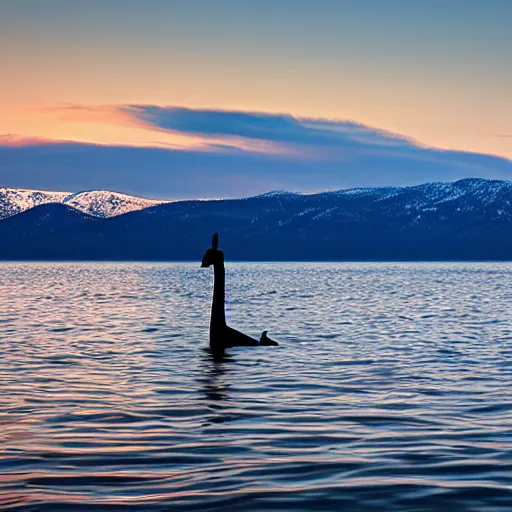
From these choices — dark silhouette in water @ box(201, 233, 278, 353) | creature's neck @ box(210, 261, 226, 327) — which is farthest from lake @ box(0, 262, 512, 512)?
creature's neck @ box(210, 261, 226, 327)

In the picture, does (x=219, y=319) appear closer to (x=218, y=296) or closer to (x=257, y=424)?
(x=218, y=296)

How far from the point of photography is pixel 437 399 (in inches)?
813

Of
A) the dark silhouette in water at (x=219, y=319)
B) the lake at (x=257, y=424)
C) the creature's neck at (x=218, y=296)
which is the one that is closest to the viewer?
the lake at (x=257, y=424)

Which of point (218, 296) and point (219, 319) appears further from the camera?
point (219, 319)

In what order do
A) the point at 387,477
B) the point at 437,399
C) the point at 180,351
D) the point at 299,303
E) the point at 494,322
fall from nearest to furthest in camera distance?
the point at 387,477 → the point at 437,399 → the point at 180,351 → the point at 494,322 → the point at 299,303

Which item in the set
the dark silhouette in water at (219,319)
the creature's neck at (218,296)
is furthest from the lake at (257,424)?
the creature's neck at (218,296)

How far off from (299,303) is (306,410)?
2054 inches

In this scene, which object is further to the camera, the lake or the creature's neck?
the creature's neck

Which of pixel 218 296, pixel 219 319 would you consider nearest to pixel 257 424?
pixel 218 296

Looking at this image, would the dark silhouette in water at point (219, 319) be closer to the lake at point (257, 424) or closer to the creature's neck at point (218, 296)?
the creature's neck at point (218, 296)

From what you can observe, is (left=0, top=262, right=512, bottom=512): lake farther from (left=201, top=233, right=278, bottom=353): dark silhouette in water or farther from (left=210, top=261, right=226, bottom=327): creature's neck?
(left=210, top=261, right=226, bottom=327): creature's neck

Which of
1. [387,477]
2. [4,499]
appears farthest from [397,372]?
[4,499]

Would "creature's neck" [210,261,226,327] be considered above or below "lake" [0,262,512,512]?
above

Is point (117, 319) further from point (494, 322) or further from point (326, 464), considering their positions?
point (326, 464)
